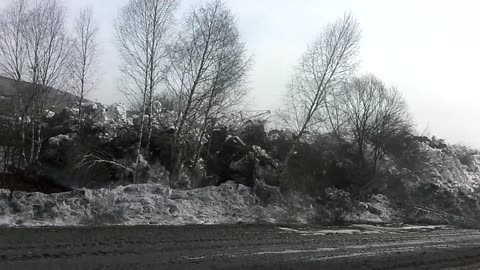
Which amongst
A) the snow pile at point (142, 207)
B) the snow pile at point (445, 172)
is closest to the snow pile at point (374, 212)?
the snow pile at point (142, 207)

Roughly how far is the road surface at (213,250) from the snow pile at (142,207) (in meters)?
1.41

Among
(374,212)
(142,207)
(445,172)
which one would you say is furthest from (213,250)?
(445,172)

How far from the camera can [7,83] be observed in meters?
26.6

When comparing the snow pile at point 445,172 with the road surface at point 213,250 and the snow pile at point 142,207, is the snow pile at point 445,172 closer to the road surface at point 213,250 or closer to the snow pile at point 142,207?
the snow pile at point 142,207

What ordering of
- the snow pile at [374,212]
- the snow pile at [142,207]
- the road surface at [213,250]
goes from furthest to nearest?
Result: the snow pile at [374,212] < the snow pile at [142,207] < the road surface at [213,250]

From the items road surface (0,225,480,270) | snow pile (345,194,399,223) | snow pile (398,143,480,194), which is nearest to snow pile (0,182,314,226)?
road surface (0,225,480,270)

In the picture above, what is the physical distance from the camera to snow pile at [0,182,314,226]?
14.2m

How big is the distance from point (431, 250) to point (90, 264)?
35.3 ft

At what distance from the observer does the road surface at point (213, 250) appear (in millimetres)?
9187

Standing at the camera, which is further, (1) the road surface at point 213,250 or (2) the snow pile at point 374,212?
(2) the snow pile at point 374,212

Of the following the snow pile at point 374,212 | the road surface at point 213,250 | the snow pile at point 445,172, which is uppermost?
the snow pile at point 445,172

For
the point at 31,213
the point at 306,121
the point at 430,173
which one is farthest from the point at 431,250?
the point at 430,173

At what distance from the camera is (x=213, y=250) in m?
11.4

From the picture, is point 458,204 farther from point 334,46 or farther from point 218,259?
point 218,259
